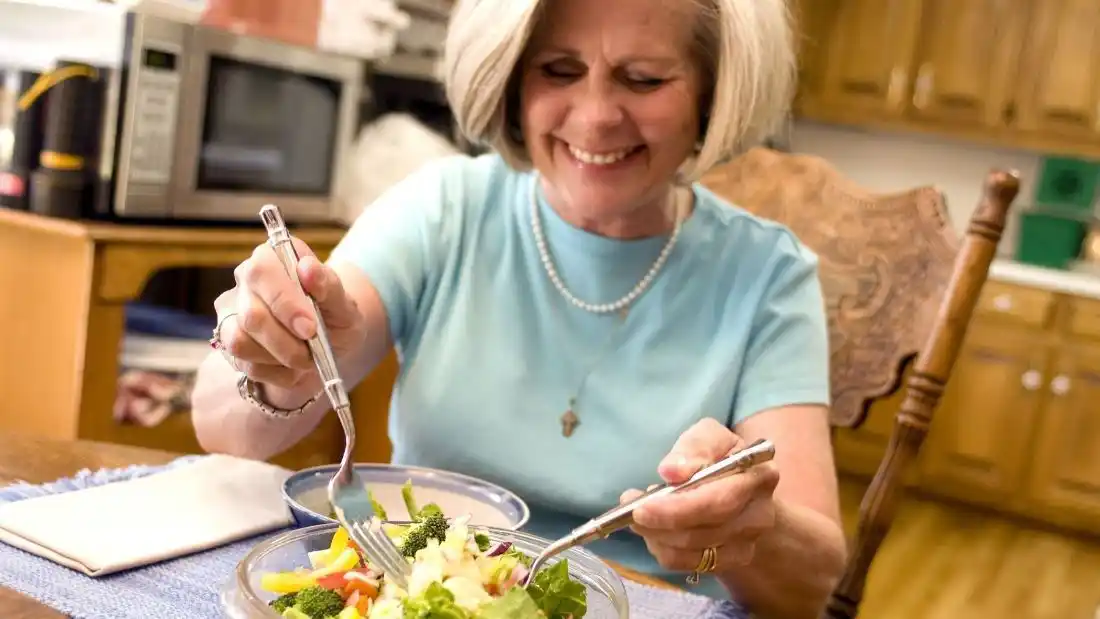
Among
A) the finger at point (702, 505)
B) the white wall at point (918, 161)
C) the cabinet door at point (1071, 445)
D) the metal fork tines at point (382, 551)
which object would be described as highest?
the white wall at point (918, 161)

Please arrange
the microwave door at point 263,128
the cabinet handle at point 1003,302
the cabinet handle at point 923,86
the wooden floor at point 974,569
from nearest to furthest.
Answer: the microwave door at point 263,128
the wooden floor at point 974,569
the cabinet handle at point 1003,302
the cabinet handle at point 923,86

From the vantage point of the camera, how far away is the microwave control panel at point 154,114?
185 centimetres

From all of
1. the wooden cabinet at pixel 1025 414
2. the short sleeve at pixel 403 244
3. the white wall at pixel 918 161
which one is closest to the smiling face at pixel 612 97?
the short sleeve at pixel 403 244

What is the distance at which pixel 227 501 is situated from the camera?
2.74 ft

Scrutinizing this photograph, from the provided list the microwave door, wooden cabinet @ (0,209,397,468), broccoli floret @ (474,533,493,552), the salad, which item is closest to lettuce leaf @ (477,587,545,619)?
the salad

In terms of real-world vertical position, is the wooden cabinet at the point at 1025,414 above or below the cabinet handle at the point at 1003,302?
below

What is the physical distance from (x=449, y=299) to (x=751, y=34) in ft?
1.40

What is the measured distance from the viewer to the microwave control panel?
1848 millimetres

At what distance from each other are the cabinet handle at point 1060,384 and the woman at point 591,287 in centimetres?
276

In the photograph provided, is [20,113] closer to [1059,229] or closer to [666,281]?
[666,281]

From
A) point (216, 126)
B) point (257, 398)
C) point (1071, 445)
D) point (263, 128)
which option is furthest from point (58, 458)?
point (1071, 445)

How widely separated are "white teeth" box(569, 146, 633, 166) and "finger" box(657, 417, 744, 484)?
0.39 m

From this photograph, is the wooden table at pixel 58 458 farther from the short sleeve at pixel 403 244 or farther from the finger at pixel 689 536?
the short sleeve at pixel 403 244

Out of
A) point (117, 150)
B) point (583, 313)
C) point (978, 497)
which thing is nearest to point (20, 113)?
point (117, 150)
